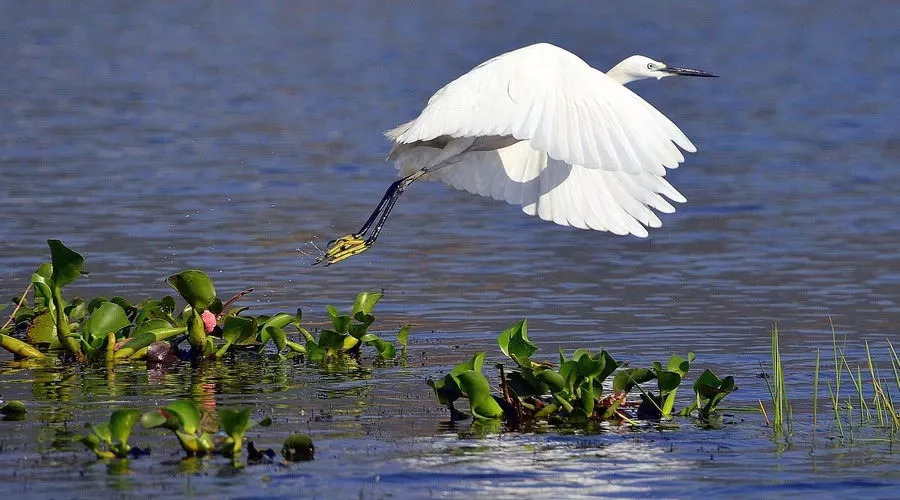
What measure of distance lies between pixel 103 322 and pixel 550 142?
290cm

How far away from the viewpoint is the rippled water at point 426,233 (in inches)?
285

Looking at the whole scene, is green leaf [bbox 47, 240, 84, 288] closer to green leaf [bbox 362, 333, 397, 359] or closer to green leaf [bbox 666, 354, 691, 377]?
green leaf [bbox 362, 333, 397, 359]

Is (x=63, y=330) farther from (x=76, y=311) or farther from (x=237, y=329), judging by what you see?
(x=237, y=329)

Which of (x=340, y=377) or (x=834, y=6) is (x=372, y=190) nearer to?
(x=340, y=377)

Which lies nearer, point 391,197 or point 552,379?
point 552,379

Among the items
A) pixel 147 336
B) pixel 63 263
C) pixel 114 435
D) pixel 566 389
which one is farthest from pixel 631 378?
pixel 63 263

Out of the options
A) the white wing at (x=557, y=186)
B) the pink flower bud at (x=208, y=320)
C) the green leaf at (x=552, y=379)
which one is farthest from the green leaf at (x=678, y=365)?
the pink flower bud at (x=208, y=320)

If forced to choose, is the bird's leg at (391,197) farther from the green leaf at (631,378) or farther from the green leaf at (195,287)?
the green leaf at (631,378)

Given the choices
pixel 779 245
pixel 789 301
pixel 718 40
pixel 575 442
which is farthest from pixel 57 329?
pixel 718 40

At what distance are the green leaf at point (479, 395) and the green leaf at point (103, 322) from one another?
2343mm

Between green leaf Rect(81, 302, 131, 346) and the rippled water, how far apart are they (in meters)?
0.24

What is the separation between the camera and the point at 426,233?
14.7 metres

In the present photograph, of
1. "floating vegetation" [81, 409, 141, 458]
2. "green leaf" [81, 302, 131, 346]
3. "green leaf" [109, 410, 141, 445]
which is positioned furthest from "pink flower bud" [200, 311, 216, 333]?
"green leaf" [109, 410, 141, 445]

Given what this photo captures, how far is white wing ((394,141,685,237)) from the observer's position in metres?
9.07
